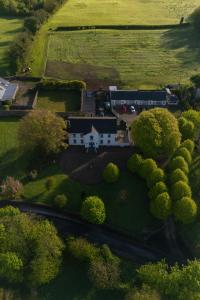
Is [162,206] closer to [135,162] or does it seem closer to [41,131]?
[135,162]

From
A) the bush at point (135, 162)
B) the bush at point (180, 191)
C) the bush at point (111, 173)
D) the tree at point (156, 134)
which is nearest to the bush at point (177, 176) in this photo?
the bush at point (180, 191)

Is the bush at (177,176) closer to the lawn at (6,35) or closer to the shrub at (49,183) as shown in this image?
the shrub at (49,183)

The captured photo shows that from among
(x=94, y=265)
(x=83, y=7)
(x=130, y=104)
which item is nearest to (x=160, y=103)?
(x=130, y=104)

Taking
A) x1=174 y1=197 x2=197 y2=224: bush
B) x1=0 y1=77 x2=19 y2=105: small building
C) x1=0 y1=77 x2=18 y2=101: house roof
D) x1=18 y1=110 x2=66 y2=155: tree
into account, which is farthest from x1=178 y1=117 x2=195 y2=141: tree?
x1=0 y1=77 x2=18 y2=101: house roof

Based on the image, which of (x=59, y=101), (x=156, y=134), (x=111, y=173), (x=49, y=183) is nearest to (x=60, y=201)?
(x=49, y=183)

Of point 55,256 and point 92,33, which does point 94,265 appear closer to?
point 55,256
